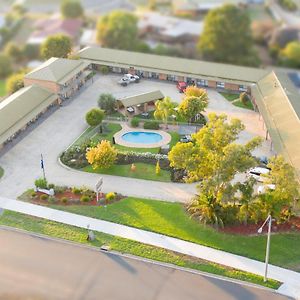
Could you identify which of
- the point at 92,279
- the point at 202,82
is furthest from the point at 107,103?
the point at 92,279

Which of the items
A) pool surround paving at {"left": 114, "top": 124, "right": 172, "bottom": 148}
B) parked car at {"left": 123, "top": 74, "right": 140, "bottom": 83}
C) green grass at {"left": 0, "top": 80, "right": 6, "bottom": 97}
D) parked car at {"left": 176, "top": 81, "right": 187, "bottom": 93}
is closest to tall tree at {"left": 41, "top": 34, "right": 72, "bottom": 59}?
green grass at {"left": 0, "top": 80, "right": 6, "bottom": 97}

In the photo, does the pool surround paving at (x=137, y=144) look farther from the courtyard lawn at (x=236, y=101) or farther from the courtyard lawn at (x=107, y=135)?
the courtyard lawn at (x=236, y=101)

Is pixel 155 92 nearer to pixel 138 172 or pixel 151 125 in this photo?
pixel 151 125

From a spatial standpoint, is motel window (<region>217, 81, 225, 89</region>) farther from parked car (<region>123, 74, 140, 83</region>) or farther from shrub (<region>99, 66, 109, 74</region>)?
shrub (<region>99, 66, 109, 74</region>)

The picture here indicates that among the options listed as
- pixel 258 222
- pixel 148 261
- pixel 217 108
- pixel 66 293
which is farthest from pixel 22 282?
pixel 217 108

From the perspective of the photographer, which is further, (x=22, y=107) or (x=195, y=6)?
(x=195, y=6)

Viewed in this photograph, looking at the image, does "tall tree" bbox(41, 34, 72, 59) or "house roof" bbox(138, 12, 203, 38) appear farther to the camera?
"house roof" bbox(138, 12, 203, 38)
